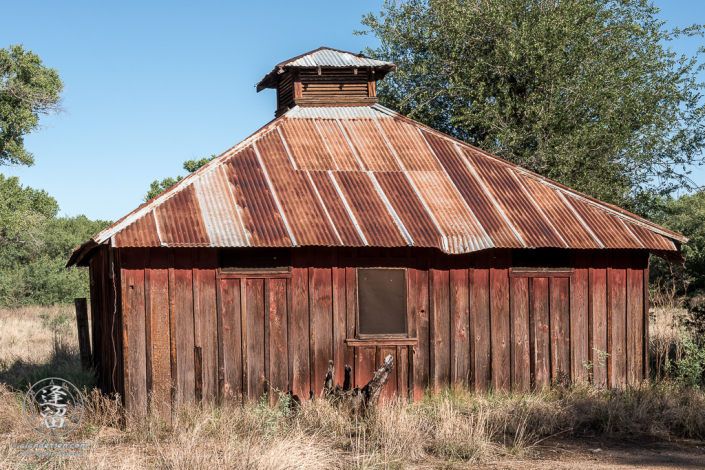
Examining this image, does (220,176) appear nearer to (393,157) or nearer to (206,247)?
(206,247)

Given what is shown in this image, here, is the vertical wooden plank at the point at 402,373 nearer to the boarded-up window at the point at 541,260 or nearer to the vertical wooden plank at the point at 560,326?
the boarded-up window at the point at 541,260

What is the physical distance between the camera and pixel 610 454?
26.2ft

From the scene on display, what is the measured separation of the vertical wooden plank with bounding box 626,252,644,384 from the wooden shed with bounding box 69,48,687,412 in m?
0.02

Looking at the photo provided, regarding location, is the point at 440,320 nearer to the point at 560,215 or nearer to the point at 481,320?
the point at 481,320

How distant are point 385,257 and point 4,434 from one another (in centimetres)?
540

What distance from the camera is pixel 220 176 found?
10305mm

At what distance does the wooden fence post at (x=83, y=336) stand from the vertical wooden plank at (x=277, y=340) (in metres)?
4.80

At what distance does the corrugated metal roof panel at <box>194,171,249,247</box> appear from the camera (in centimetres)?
904

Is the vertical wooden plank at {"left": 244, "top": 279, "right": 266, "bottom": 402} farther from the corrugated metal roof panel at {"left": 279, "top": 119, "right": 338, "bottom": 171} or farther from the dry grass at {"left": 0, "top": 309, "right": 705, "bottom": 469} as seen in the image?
the corrugated metal roof panel at {"left": 279, "top": 119, "right": 338, "bottom": 171}

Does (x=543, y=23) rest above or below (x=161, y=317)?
above

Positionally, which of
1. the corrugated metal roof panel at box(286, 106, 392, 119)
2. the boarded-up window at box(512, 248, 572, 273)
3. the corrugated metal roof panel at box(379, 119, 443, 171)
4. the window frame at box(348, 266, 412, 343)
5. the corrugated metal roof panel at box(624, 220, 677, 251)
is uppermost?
the corrugated metal roof panel at box(286, 106, 392, 119)

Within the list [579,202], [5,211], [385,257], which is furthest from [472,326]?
[5,211]

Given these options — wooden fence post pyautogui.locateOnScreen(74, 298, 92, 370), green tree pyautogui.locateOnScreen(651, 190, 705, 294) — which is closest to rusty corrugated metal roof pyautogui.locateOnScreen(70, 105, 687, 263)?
wooden fence post pyautogui.locateOnScreen(74, 298, 92, 370)

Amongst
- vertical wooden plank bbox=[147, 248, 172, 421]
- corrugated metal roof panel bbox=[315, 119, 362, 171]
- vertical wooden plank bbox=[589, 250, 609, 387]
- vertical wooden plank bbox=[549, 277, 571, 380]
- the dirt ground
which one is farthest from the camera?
corrugated metal roof panel bbox=[315, 119, 362, 171]
